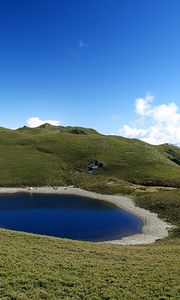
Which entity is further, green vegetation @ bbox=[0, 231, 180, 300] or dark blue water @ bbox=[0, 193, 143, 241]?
dark blue water @ bbox=[0, 193, 143, 241]

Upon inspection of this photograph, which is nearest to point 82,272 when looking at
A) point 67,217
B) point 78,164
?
point 67,217

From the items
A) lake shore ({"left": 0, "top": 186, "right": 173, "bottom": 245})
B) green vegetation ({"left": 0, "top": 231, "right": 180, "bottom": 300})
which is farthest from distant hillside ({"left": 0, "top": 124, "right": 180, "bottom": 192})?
green vegetation ({"left": 0, "top": 231, "right": 180, "bottom": 300})

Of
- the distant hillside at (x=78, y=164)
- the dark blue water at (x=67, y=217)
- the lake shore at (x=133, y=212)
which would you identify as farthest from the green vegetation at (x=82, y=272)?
the distant hillside at (x=78, y=164)

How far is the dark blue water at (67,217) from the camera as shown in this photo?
72312 mm

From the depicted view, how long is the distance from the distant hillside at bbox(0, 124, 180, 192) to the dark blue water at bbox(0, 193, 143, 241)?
69.7 feet

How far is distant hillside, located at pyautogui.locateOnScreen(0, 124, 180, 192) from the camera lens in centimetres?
13912

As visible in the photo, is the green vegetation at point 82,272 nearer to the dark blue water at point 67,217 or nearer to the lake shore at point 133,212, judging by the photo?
the lake shore at point 133,212

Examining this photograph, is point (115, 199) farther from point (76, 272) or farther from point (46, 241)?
point (76, 272)

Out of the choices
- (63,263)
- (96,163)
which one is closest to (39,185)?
(96,163)

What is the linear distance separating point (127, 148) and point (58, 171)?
5135 centimetres

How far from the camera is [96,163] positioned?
160m

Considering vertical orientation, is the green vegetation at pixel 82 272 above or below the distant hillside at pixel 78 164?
below

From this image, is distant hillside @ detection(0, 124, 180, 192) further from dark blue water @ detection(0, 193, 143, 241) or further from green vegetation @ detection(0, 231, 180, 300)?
green vegetation @ detection(0, 231, 180, 300)

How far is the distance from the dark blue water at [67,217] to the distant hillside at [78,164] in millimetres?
21243
